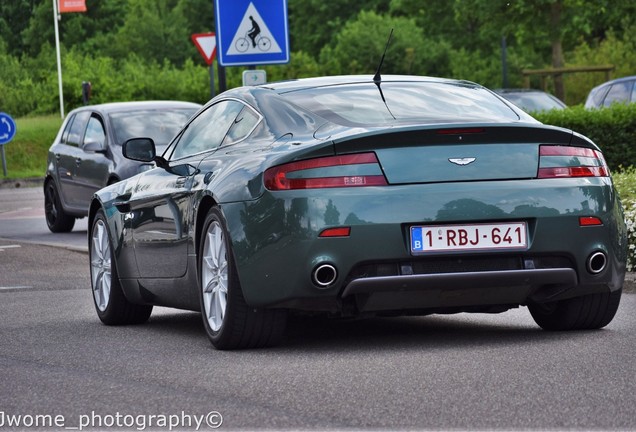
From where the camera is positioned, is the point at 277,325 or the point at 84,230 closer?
the point at 277,325

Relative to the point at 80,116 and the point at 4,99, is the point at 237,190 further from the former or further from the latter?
the point at 4,99

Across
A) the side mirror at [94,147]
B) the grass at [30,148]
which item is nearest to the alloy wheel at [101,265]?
the side mirror at [94,147]

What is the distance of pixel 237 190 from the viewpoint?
804 cm

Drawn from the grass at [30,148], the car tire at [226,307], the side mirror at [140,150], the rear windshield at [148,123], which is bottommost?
the grass at [30,148]

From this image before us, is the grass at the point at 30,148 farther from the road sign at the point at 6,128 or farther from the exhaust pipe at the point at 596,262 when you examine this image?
the exhaust pipe at the point at 596,262

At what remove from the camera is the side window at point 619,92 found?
26766mm

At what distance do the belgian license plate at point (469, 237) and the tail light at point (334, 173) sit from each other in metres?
0.31

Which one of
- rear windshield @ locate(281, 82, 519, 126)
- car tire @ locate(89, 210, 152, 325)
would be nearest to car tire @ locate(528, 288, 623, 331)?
rear windshield @ locate(281, 82, 519, 126)

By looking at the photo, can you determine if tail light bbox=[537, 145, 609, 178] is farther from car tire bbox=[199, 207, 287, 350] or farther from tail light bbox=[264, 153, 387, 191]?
car tire bbox=[199, 207, 287, 350]

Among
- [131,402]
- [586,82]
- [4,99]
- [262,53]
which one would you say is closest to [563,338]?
[131,402]

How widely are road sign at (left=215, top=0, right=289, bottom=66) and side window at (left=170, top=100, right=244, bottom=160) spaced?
20.5 feet

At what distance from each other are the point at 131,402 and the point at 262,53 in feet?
32.6

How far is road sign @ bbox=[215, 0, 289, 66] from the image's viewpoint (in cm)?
1608

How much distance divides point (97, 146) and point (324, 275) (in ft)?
41.6
